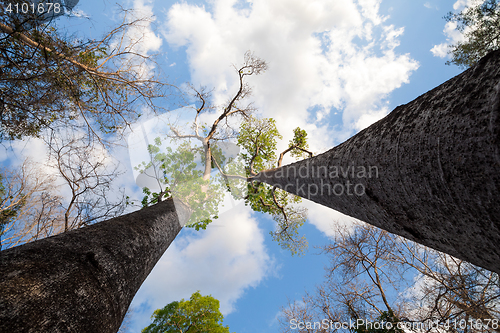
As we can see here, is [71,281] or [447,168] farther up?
[71,281]

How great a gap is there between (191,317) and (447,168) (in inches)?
452

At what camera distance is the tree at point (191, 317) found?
8.84 meters

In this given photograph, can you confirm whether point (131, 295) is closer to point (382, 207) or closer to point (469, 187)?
point (382, 207)

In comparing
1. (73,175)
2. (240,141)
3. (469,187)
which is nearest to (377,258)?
(240,141)

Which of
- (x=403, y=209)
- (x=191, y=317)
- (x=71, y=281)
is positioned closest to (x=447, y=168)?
(x=403, y=209)

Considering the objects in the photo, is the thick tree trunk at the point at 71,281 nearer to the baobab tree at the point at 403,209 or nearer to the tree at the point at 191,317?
the baobab tree at the point at 403,209

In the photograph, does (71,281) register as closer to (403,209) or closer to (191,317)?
(403,209)

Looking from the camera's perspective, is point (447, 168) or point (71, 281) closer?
point (447, 168)

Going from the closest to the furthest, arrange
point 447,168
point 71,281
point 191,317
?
point 447,168, point 71,281, point 191,317

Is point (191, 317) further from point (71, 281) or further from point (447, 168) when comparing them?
point (447, 168)

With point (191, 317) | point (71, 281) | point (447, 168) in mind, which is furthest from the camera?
point (191, 317)

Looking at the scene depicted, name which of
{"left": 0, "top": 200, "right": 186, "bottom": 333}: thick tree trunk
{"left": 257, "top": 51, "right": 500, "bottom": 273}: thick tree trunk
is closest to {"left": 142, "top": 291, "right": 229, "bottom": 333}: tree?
{"left": 0, "top": 200, "right": 186, "bottom": 333}: thick tree trunk

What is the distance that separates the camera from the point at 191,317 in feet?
29.8

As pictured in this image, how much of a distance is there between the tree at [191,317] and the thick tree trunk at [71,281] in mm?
9375
